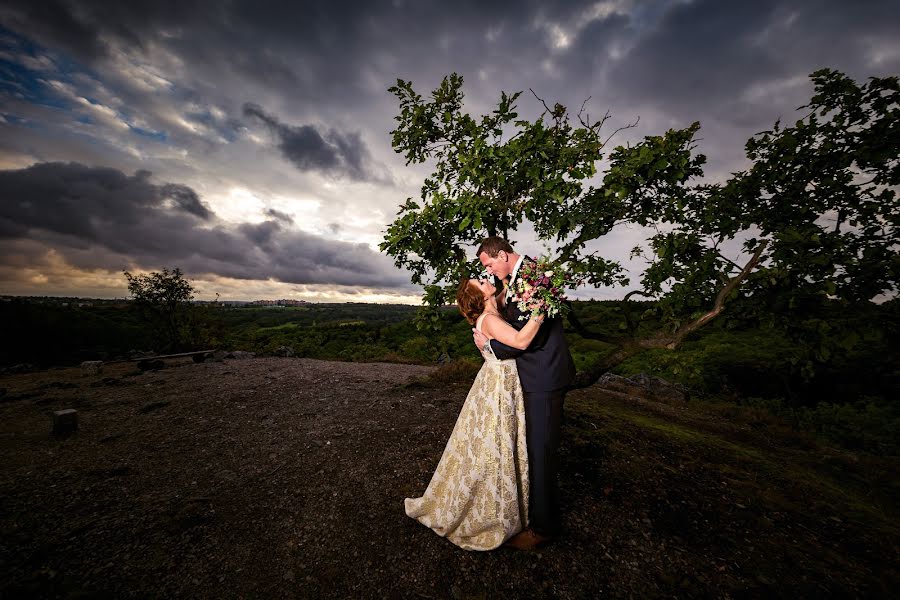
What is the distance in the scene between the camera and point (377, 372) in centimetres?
1523

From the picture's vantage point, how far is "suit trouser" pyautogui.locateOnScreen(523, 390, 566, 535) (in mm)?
3539

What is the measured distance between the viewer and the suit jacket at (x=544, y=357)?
3494 mm

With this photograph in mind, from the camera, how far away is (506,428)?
3721 mm

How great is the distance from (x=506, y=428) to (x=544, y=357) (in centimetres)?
102

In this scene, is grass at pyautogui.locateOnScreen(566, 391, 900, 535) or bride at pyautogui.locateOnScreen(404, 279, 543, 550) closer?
bride at pyautogui.locateOnScreen(404, 279, 543, 550)

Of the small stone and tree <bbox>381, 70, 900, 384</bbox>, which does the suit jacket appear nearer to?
tree <bbox>381, 70, 900, 384</bbox>

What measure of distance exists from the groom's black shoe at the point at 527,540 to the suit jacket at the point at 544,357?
199cm

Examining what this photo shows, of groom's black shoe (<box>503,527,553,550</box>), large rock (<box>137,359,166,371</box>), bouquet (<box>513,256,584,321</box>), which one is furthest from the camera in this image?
large rock (<box>137,359,166,371</box>)

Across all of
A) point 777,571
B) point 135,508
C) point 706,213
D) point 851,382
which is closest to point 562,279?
point 706,213

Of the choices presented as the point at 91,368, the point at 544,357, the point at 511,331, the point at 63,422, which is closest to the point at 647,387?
the point at 544,357

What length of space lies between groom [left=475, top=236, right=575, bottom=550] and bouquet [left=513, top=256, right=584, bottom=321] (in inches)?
6.5

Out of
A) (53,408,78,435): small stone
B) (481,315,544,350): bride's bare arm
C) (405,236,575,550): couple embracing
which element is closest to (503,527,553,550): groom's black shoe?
(405,236,575,550): couple embracing

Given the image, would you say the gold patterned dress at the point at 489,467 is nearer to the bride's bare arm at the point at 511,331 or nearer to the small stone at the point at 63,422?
the bride's bare arm at the point at 511,331

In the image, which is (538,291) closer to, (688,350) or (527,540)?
(527,540)
